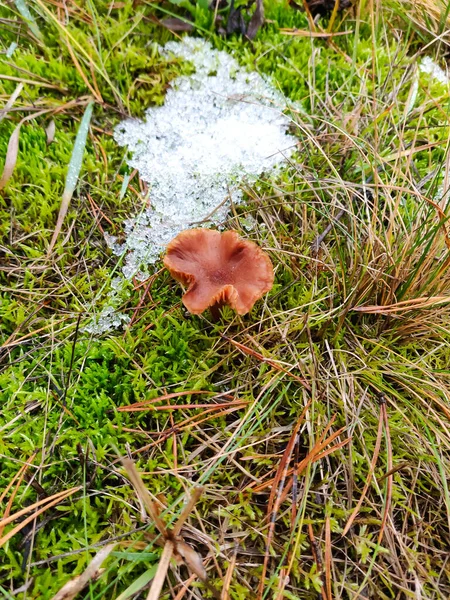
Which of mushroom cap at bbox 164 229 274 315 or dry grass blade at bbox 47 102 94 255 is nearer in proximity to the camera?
mushroom cap at bbox 164 229 274 315

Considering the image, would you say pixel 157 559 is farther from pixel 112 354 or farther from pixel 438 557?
pixel 438 557

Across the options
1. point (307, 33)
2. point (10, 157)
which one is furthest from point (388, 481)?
point (307, 33)

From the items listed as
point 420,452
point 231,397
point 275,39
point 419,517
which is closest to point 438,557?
point 419,517

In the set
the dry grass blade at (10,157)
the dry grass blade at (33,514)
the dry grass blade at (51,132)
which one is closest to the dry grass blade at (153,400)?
the dry grass blade at (33,514)

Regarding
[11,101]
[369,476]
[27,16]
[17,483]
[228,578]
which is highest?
[27,16]

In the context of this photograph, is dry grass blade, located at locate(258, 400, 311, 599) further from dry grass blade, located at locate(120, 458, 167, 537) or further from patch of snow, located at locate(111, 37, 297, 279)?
patch of snow, located at locate(111, 37, 297, 279)

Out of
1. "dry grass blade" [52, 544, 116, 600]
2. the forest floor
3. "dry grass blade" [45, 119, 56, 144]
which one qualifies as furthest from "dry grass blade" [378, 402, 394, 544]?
"dry grass blade" [45, 119, 56, 144]

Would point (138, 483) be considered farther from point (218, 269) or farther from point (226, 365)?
point (218, 269)
